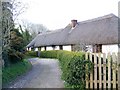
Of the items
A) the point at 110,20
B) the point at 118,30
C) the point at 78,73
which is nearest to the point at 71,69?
the point at 78,73

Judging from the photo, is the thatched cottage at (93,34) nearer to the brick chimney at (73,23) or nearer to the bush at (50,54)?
the brick chimney at (73,23)

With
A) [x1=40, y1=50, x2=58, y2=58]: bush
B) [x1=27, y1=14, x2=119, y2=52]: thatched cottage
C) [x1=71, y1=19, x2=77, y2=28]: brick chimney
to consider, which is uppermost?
[x1=71, y1=19, x2=77, y2=28]: brick chimney

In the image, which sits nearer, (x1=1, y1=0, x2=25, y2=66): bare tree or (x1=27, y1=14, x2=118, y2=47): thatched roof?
(x1=1, y1=0, x2=25, y2=66): bare tree

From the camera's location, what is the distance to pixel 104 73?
10125 millimetres

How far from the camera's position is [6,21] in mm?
14633

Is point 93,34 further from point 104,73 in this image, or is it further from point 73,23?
point 104,73

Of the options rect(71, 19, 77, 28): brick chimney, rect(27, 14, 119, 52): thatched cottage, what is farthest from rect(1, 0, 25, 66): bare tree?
rect(71, 19, 77, 28): brick chimney

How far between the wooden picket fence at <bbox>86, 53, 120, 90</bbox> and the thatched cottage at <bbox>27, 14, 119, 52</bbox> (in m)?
18.4

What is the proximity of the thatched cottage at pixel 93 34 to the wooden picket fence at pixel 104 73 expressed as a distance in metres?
18.4

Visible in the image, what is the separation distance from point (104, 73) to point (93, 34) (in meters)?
24.5

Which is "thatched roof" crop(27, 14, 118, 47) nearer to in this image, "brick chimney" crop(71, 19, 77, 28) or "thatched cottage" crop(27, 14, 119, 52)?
"thatched cottage" crop(27, 14, 119, 52)

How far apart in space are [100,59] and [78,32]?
101 feet

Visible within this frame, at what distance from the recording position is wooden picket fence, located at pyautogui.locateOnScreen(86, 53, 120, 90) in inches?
400

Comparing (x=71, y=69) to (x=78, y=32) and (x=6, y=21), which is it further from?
(x=78, y=32)
